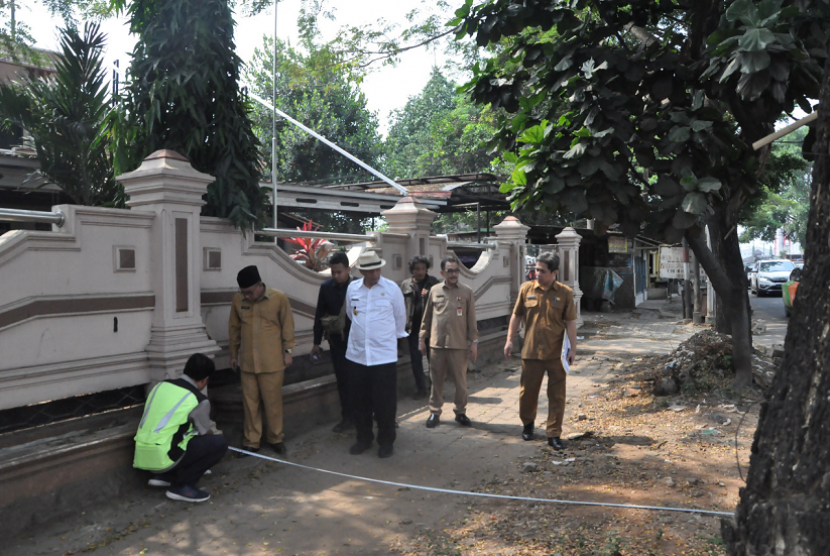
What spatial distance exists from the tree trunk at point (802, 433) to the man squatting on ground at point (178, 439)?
11.7 ft

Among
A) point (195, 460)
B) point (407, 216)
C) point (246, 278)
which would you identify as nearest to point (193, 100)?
point (246, 278)

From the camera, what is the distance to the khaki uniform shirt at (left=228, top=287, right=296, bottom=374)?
19.1 feet

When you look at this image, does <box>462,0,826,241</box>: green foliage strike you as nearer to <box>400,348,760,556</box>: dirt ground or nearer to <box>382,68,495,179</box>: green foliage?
<box>400,348,760,556</box>: dirt ground

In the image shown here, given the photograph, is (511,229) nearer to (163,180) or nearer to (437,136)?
(163,180)

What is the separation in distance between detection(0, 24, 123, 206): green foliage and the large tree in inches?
→ 152

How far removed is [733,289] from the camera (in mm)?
8203

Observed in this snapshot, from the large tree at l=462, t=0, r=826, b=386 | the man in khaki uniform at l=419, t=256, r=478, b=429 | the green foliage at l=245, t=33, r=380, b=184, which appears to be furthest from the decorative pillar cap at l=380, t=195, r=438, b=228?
the green foliage at l=245, t=33, r=380, b=184

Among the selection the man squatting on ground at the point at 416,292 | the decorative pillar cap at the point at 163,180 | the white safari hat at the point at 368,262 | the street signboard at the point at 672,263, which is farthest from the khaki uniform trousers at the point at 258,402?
the street signboard at the point at 672,263

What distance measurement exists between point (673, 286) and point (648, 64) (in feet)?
86.4

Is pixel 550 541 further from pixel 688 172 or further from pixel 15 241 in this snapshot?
pixel 15 241

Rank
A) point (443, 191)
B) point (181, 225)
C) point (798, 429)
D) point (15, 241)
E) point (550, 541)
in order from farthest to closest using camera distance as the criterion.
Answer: point (443, 191)
point (181, 225)
point (15, 241)
point (550, 541)
point (798, 429)

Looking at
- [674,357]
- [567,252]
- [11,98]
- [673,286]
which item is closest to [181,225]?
[11,98]

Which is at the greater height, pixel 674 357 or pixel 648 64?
pixel 648 64

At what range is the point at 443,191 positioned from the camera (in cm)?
1445
